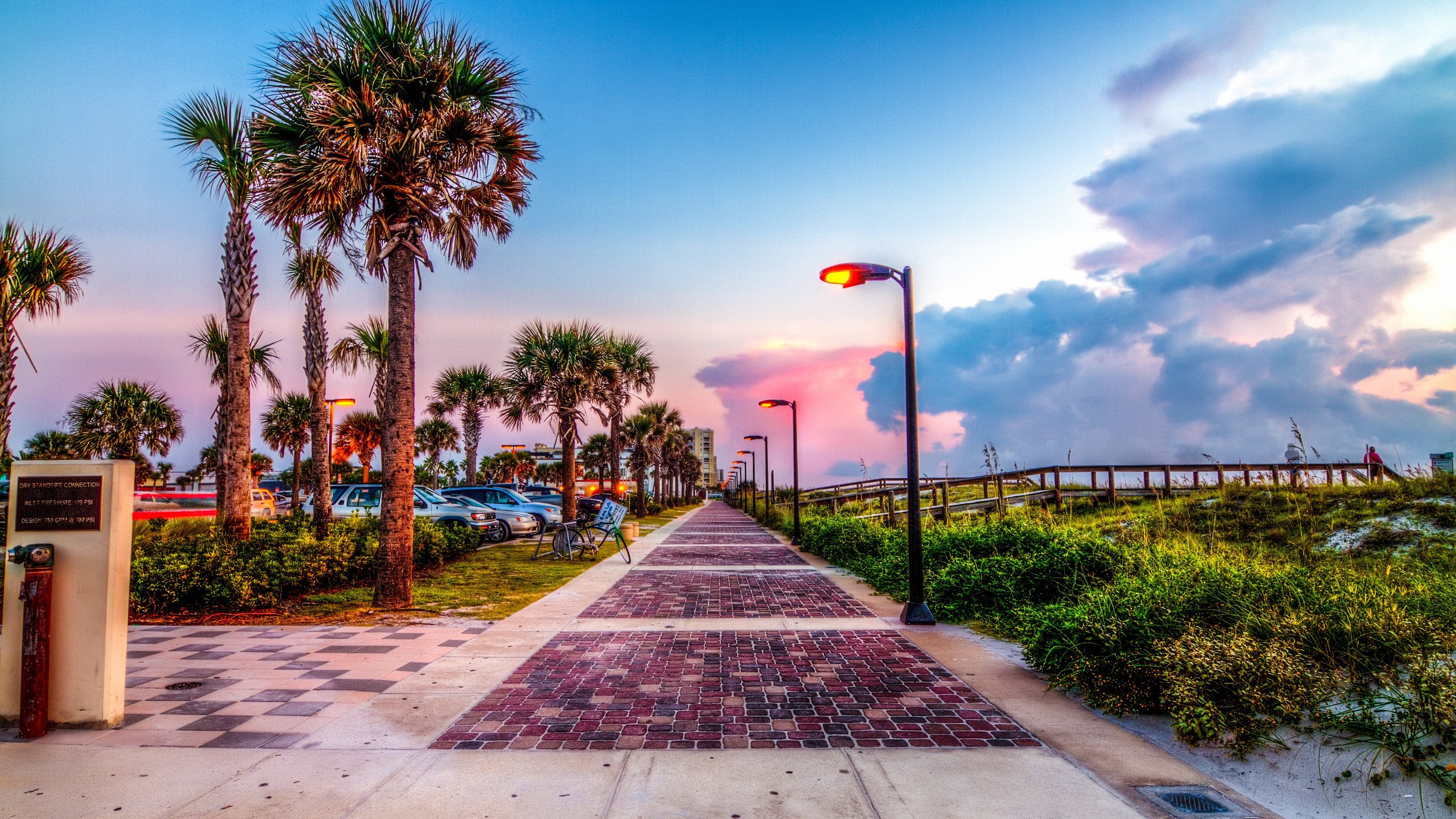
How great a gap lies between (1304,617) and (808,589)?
7.00 meters

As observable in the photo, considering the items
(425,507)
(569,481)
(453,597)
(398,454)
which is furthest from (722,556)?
(398,454)

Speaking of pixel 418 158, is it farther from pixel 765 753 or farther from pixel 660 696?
pixel 765 753

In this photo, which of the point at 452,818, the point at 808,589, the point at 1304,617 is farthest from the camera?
the point at 808,589

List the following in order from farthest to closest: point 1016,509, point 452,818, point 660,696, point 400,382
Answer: point 1016,509 < point 400,382 < point 660,696 < point 452,818

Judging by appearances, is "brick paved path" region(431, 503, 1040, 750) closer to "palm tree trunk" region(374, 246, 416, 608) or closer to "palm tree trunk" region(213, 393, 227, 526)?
"palm tree trunk" region(374, 246, 416, 608)

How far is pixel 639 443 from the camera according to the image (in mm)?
43812

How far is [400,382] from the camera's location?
376 inches

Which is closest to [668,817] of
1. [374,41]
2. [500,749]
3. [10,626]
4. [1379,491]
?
[500,749]

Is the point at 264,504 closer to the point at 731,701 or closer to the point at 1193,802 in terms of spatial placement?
the point at 731,701

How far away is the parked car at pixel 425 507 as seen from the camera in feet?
61.2

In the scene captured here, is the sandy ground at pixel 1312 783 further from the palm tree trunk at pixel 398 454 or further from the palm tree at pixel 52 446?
the palm tree at pixel 52 446

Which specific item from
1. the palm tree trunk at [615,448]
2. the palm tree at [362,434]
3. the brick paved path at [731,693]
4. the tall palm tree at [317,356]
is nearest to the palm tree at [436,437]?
the palm tree at [362,434]

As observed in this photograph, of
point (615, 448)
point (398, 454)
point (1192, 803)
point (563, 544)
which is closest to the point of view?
point (1192, 803)

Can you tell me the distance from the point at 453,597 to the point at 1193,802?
920 centimetres
